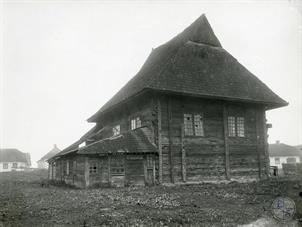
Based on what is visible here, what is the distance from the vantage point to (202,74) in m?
23.6

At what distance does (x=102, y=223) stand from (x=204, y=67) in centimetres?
1716

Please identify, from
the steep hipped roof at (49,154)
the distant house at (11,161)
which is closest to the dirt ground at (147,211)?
the distant house at (11,161)

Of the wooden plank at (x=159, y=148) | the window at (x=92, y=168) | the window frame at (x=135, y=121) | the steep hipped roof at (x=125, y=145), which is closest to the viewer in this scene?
the steep hipped roof at (x=125, y=145)

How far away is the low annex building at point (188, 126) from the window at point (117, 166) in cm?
6

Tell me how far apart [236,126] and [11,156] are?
259ft

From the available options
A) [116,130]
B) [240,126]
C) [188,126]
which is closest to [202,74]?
[188,126]

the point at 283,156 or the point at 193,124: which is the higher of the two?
the point at 193,124

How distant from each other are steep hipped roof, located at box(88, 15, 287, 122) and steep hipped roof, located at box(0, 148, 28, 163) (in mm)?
73229

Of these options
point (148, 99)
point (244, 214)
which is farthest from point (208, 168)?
point (244, 214)

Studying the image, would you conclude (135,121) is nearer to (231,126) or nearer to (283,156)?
(231,126)

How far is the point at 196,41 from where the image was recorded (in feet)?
84.3

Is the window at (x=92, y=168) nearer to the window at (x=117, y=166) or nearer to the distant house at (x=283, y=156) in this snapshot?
the window at (x=117, y=166)

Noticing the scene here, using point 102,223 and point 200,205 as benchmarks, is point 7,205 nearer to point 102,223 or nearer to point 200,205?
point 102,223

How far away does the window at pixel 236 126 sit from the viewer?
2372 centimetres
